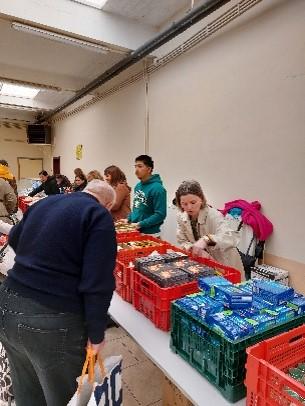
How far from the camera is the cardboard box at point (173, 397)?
52.7 inches

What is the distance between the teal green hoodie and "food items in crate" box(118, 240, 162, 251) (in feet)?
2.00

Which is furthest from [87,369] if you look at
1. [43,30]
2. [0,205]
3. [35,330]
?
[43,30]

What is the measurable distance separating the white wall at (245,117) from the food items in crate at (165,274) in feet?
5.35

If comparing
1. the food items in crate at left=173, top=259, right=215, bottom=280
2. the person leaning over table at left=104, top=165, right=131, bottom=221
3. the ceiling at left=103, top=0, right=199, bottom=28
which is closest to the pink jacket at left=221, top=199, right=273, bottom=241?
the person leaning over table at left=104, top=165, right=131, bottom=221

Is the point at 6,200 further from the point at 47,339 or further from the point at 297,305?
the point at 297,305

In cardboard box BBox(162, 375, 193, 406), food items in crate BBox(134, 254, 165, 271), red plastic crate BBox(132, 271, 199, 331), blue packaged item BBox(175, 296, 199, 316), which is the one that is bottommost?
cardboard box BBox(162, 375, 193, 406)

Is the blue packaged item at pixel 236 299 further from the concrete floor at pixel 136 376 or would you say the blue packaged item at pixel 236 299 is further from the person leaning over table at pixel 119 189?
the person leaning over table at pixel 119 189

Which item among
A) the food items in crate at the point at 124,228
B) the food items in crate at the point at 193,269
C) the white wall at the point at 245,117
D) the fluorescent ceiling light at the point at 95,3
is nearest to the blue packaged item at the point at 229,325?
the food items in crate at the point at 193,269

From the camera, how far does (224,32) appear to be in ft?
10.4

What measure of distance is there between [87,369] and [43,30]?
380 centimetres

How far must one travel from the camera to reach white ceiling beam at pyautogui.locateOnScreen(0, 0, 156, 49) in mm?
3293

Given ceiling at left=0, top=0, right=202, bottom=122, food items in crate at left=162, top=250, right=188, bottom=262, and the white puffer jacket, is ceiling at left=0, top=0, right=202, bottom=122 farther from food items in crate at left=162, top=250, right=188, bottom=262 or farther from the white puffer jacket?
food items in crate at left=162, top=250, right=188, bottom=262

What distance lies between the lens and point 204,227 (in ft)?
6.72

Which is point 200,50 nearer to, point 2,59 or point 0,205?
point 0,205
